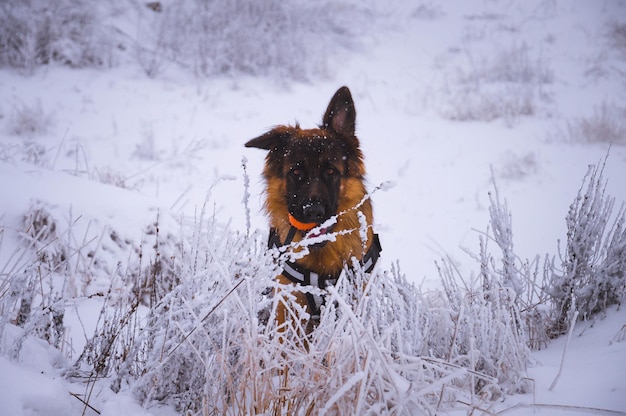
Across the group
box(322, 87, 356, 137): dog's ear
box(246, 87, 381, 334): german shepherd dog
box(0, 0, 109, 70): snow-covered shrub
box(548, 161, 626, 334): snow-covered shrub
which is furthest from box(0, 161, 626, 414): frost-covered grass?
box(0, 0, 109, 70): snow-covered shrub

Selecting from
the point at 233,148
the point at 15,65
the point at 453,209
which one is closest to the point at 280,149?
the point at 453,209

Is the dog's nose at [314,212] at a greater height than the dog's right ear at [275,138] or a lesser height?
lesser

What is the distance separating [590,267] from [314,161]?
1916mm

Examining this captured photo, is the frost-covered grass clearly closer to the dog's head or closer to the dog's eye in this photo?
the dog's head

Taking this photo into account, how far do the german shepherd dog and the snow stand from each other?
368mm

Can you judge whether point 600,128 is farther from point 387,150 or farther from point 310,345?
point 310,345

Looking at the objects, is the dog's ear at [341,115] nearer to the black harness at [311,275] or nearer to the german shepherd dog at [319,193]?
the german shepherd dog at [319,193]

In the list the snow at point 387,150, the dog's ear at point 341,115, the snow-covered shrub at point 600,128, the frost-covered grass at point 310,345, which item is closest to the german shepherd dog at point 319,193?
the dog's ear at point 341,115

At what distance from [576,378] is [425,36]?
12682 mm

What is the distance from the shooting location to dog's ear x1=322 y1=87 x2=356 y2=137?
332 cm

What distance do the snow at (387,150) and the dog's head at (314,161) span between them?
316mm

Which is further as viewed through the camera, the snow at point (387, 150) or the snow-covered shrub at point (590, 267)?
the snow-covered shrub at point (590, 267)

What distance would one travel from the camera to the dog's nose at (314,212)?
9.02 ft

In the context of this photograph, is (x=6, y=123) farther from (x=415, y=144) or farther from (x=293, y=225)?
(x=415, y=144)
